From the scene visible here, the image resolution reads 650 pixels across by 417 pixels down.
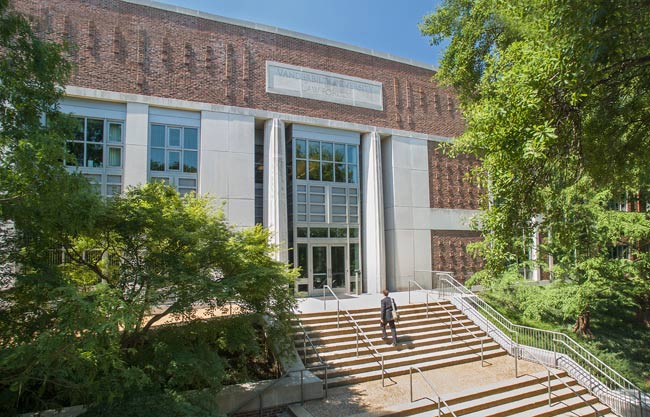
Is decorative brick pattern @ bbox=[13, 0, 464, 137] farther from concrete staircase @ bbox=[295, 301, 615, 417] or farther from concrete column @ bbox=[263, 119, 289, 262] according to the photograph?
concrete staircase @ bbox=[295, 301, 615, 417]

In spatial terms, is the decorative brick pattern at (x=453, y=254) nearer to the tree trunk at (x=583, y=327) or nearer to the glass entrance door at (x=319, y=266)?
the glass entrance door at (x=319, y=266)

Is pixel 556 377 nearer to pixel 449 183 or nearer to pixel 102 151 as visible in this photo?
pixel 449 183

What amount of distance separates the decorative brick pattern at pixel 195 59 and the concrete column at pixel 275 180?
1.09 metres

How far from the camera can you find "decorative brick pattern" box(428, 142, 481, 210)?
21.1 meters

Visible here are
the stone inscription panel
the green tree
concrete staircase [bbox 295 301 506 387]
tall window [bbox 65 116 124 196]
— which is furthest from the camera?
the stone inscription panel

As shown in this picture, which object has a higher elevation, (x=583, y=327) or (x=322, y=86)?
(x=322, y=86)

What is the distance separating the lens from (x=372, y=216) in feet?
64.0

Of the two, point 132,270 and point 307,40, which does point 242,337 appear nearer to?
point 132,270

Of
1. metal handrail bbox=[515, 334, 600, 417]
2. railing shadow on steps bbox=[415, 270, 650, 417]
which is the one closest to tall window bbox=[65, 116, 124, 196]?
railing shadow on steps bbox=[415, 270, 650, 417]

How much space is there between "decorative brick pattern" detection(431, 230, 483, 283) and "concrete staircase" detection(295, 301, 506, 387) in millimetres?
6259

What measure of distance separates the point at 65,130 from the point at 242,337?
4644 mm

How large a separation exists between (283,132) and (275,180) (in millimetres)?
2081

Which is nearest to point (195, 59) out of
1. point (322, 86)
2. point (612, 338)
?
point (322, 86)

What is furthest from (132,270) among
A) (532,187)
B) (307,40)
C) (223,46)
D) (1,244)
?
(307,40)
